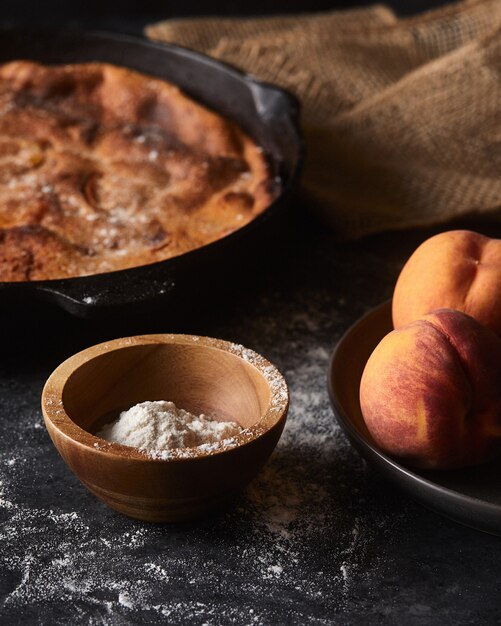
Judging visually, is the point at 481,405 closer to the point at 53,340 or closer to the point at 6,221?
the point at 53,340

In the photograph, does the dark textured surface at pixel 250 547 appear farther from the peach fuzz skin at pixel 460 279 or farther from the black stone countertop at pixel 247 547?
the peach fuzz skin at pixel 460 279

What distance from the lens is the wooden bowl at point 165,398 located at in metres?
0.83

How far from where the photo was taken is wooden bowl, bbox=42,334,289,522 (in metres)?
0.83

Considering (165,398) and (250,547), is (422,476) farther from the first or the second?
(165,398)

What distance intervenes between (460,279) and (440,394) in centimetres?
18

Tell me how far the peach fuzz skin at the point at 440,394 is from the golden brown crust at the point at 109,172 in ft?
1.54

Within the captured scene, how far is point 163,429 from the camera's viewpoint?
0.88 meters

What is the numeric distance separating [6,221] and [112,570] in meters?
0.63

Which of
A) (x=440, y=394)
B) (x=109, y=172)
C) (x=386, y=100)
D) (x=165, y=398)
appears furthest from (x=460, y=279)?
(x=386, y=100)

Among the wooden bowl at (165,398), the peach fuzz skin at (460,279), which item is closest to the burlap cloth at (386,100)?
the peach fuzz skin at (460,279)

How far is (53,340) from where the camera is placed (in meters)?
1.15

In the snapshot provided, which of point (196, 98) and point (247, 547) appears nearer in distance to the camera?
point (247, 547)

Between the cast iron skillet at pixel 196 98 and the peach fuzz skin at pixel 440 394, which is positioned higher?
the peach fuzz skin at pixel 440 394

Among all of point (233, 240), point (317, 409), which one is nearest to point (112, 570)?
point (317, 409)
